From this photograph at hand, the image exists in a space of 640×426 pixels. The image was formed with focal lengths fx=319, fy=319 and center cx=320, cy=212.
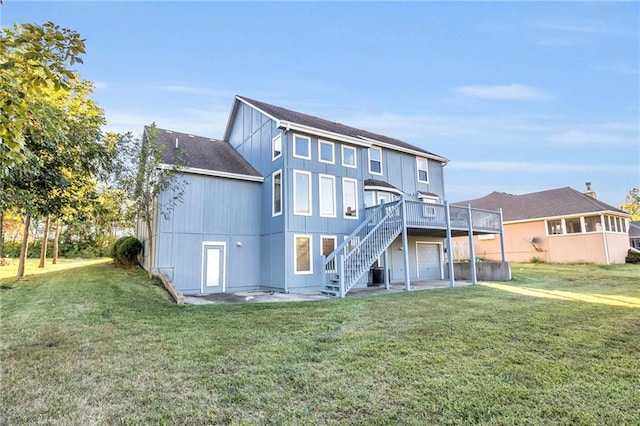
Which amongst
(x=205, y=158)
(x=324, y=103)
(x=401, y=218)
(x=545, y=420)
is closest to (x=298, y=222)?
(x=401, y=218)

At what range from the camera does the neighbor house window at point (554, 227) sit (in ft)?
79.4

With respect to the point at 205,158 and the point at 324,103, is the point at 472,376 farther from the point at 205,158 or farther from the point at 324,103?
the point at 324,103

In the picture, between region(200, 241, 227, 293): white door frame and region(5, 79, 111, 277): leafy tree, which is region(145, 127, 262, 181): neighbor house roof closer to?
region(5, 79, 111, 277): leafy tree

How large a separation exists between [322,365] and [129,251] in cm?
1383

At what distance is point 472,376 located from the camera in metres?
3.76

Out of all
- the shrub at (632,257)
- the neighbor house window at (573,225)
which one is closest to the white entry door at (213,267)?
the neighbor house window at (573,225)

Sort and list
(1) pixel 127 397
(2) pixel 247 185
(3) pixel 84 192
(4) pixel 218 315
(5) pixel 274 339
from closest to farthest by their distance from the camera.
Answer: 1. (1) pixel 127 397
2. (5) pixel 274 339
3. (4) pixel 218 315
4. (3) pixel 84 192
5. (2) pixel 247 185

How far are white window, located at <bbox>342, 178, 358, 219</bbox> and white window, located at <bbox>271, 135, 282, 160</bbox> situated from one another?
10.3 ft

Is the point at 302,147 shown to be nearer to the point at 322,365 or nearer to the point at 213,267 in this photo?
the point at 213,267

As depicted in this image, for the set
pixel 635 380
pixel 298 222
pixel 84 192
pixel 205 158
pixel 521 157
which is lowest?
pixel 635 380

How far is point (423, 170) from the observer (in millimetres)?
18578

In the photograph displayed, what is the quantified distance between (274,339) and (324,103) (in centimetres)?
2456

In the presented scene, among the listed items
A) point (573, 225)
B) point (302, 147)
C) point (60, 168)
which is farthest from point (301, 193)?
point (573, 225)

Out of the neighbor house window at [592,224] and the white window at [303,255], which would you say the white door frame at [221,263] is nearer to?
the white window at [303,255]
